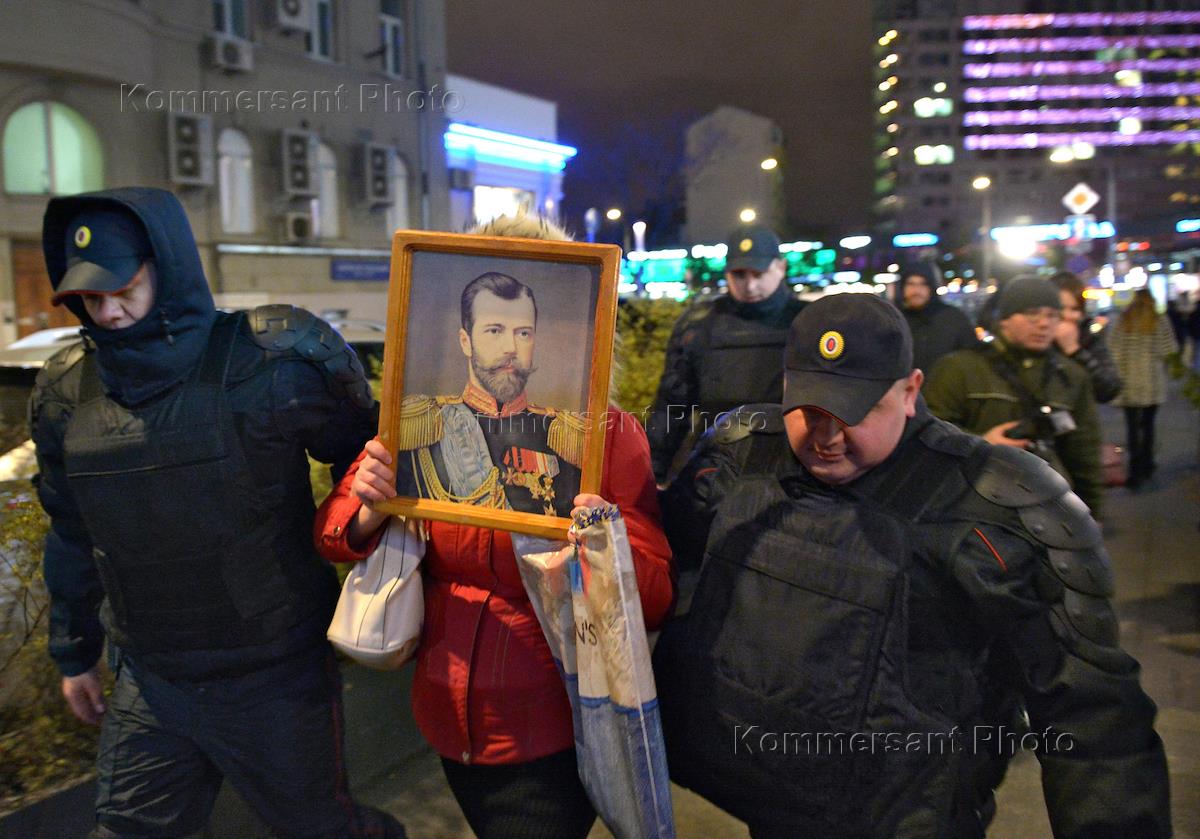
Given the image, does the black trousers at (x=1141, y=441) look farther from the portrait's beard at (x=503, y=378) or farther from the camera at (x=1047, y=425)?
the portrait's beard at (x=503, y=378)

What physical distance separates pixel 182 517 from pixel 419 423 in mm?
734

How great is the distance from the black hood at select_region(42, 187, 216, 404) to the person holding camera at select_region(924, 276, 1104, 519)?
3.37 metres

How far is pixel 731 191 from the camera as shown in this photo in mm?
83500

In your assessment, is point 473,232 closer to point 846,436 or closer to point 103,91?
point 846,436

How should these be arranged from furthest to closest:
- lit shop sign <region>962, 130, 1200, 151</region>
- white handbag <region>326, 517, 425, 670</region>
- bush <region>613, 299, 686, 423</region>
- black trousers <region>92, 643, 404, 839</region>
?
lit shop sign <region>962, 130, 1200, 151</region>, bush <region>613, 299, 686, 423</region>, black trousers <region>92, 643, 404, 839</region>, white handbag <region>326, 517, 425, 670</region>

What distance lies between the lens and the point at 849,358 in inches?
76.4

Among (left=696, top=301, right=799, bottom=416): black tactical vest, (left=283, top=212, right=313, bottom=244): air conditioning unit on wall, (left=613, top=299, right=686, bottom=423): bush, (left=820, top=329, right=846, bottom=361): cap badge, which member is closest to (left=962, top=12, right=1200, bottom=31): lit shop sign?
(left=283, top=212, right=313, bottom=244): air conditioning unit on wall

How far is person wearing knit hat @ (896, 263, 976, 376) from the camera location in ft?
21.0

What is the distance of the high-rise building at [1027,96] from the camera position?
382ft

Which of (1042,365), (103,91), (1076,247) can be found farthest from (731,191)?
(1042,365)

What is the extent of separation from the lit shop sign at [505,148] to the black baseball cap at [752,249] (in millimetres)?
24766

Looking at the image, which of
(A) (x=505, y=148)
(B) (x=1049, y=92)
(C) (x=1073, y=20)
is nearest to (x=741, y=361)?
(A) (x=505, y=148)

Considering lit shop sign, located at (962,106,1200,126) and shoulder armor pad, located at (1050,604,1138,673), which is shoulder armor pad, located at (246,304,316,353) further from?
lit shop sign, located at (962,106,1200,126)

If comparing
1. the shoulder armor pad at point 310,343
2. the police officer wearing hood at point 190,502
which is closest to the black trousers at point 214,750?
the police officer wearing hood at point 190,502
